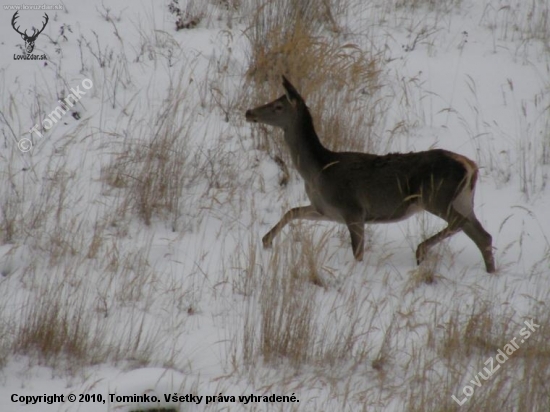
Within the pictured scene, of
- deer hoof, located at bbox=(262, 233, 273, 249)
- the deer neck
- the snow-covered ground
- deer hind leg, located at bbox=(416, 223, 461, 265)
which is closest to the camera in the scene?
the snow-covered ground

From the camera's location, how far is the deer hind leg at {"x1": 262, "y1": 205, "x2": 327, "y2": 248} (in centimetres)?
763

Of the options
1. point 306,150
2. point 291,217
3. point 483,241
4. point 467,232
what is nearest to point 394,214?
point 467,232

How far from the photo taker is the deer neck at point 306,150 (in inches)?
315

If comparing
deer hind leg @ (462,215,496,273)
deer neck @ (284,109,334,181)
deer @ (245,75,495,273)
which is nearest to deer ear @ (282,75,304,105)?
deer @ (245,75,495,273)

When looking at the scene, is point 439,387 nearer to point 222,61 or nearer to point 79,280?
point 79,280

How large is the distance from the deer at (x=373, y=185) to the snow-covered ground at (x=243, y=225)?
24 cm

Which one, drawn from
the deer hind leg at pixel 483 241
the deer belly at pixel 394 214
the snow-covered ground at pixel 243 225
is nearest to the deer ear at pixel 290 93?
the snow-covered ground at pixel 243 225

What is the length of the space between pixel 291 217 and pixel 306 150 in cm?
74

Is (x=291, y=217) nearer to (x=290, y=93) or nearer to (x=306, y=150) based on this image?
(x=306, y=150)

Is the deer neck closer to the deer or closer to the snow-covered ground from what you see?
the deer

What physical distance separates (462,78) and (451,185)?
3.76m

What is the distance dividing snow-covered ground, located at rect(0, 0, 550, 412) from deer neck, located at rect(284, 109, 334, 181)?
514mm

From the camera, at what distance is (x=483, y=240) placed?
24.8ft

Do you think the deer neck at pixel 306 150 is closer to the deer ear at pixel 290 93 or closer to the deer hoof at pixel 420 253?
the deer ear at pixel 290 93
